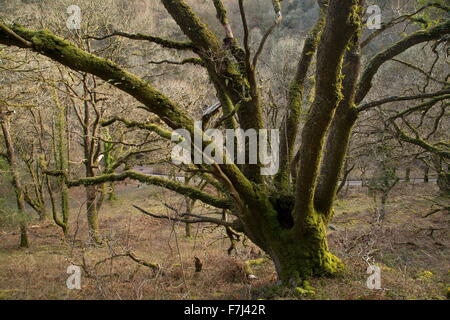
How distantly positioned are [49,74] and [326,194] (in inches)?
427

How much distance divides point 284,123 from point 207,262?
5.34 meters

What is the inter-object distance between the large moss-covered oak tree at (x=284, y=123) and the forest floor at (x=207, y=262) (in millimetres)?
699

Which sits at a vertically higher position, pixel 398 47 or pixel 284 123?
pixel 398 47

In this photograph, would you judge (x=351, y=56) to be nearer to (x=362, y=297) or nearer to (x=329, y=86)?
(x=329, y=86)

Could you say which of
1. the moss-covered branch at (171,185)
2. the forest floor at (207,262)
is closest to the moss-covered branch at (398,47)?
the forest floor at (207,262)

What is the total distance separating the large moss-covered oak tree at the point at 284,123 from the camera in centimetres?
443

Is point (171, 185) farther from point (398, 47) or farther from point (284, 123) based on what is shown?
point (398, 47)

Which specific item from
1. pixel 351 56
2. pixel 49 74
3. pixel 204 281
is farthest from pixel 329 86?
pixel 49 74

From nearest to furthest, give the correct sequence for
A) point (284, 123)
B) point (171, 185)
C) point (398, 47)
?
point (398, 47) → point (171, 185) → point (284, 123)

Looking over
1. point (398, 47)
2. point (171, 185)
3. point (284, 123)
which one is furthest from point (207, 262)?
point (398, 47)

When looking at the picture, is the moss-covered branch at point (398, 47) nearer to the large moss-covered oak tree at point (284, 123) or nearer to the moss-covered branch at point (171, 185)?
the large moss-covered oak tree at point (284, 123)

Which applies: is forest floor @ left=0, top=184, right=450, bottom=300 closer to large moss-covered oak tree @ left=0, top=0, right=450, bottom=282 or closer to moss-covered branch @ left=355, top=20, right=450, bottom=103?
large moss-covered oak tree @ left=0, top=0, right=450, bottom=282

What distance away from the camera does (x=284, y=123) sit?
6.76 metres

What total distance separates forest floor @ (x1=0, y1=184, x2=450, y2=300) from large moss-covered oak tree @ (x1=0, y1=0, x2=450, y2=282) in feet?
2.29
